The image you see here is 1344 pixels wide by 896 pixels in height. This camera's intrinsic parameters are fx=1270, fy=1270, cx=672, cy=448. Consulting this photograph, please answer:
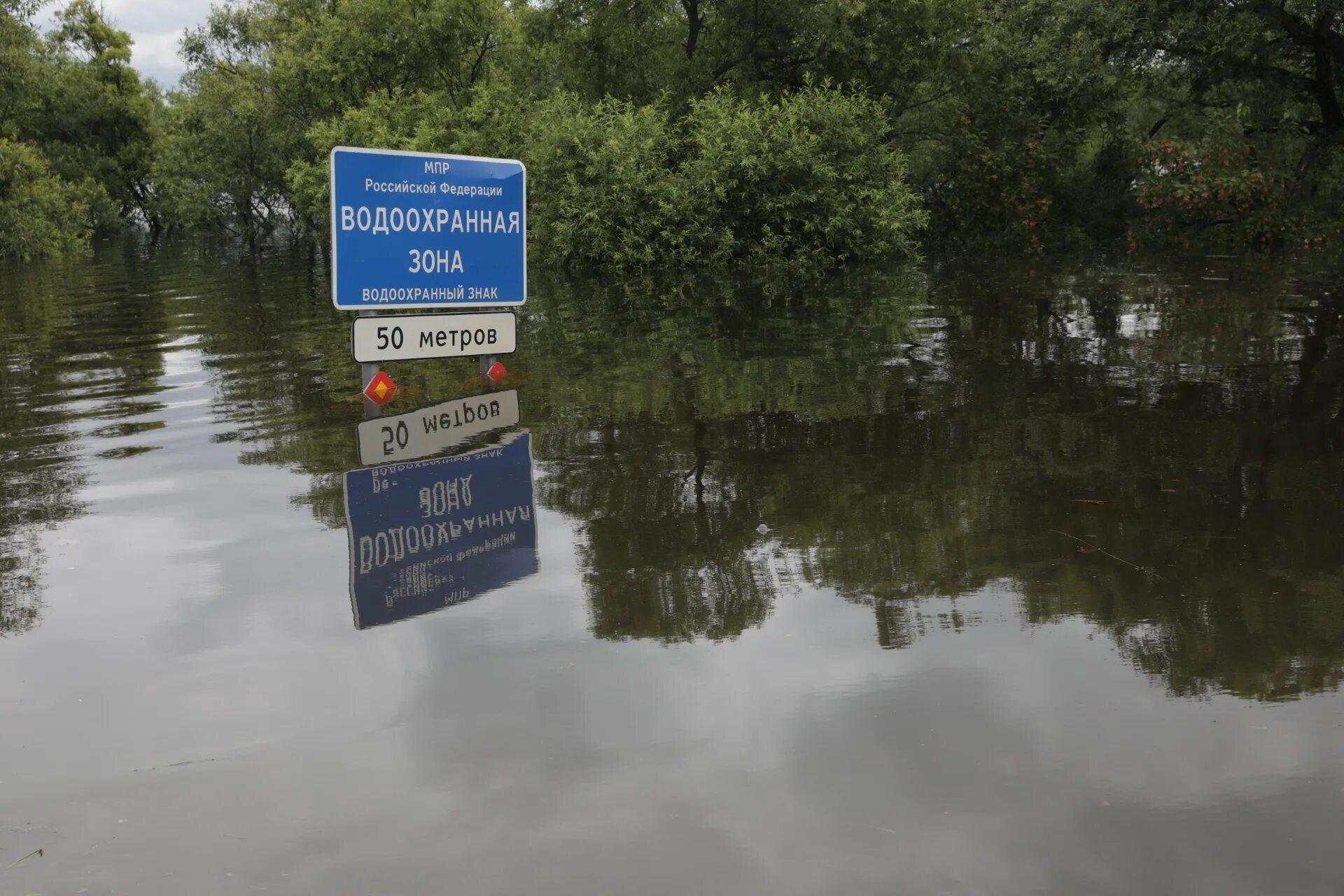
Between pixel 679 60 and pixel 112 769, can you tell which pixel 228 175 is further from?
Result: pixel 112 769

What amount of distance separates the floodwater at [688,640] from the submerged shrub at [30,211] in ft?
108

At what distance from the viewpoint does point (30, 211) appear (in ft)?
133

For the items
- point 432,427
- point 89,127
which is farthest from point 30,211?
point 432,427

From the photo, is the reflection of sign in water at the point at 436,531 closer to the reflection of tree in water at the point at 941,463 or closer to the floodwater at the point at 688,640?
the floodwater at the point at 688,640

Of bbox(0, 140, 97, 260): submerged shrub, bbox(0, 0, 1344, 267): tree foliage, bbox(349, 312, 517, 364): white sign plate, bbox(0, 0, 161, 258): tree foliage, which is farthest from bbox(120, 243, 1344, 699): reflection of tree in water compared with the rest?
bbox(0, 0, 161, 258): tree foliage

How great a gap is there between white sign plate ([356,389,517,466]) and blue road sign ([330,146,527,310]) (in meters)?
0.94

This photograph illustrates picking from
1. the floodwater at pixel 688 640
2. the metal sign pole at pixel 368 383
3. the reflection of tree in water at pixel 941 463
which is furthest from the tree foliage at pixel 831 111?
the floodwater at pixel 688 640

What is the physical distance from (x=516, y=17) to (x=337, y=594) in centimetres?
3312

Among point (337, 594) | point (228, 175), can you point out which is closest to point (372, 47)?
point (228, 175)

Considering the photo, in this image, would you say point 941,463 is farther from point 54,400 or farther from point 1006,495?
point 54,400

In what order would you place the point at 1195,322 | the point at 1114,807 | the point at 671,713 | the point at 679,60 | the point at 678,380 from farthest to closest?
1. the point at 679,60
2. the point at 1195,322
3. the point at 678,380
4. the point at 671,713
5. the point at 1114,807

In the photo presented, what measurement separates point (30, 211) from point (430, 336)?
119ft

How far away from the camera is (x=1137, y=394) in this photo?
927 centimetres

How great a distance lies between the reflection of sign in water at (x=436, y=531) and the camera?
5.33 m
